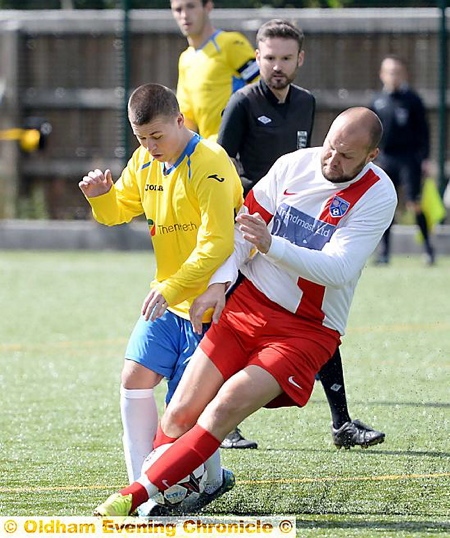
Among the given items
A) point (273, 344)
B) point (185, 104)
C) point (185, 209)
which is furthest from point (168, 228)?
point (185, 104)

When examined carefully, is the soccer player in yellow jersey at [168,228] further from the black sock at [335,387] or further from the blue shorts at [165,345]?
the black sock at [335,387]

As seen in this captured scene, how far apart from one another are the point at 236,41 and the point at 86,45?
9406 mm

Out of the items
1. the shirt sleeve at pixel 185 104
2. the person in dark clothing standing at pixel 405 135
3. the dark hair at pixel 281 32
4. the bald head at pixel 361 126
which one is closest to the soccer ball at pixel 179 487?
the bald head at pixel 361 126

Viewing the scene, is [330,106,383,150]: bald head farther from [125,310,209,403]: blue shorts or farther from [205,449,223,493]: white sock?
[205,449,223,493]: white sock

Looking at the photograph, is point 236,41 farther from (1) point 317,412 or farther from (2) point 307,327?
(2) point 307,327

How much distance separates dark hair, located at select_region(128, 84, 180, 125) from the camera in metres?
5.00

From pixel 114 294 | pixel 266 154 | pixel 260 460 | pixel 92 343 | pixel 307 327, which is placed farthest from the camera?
pixel 114 294

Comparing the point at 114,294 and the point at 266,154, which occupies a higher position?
the point at 266,154

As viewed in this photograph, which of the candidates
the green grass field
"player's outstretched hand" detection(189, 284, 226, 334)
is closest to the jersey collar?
"player's outstretched hand" detection(189, 284, 226, 334)

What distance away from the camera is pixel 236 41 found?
8055mm

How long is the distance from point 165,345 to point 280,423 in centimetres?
185

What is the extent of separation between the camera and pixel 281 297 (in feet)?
Result: 16.6

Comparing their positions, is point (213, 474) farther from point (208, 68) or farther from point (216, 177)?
point (208, 68)

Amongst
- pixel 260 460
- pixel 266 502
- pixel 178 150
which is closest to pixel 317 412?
pixel 260 460
